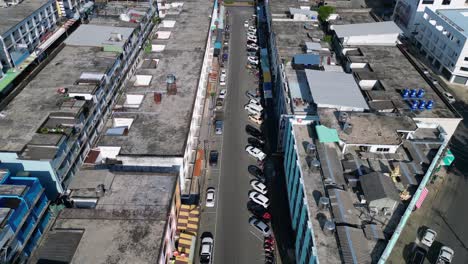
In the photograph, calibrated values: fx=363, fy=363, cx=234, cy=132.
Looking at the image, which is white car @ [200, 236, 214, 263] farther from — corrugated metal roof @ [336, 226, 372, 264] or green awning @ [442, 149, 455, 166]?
green awning @ [442, 149, 455, 166]

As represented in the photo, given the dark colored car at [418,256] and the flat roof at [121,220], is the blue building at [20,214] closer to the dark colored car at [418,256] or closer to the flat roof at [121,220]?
the flat roof at [121,220]

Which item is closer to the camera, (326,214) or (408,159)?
(326,214)

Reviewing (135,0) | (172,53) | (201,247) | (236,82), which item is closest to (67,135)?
(201,247)

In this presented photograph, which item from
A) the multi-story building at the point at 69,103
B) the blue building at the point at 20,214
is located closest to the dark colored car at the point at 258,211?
the multi-story building at the point at 69,103

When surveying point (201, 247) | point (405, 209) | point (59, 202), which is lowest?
point (201, 247)

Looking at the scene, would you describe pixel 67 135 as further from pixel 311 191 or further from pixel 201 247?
pixel 311 191

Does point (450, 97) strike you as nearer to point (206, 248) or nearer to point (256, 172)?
point (256, 172)
